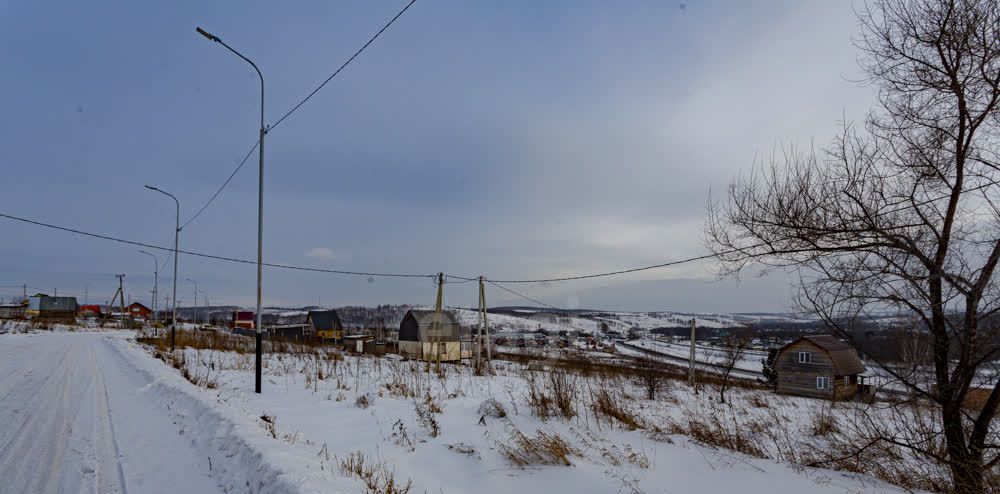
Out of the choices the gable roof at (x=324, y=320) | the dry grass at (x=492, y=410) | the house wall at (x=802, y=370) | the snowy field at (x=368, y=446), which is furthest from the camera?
the gable roof at (x=324, y=320)

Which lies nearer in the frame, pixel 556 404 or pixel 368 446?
pixel 368 446

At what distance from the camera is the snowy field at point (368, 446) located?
14.9 ft

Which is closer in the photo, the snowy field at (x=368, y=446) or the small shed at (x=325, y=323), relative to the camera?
the snowy field at (x=368, y=446)

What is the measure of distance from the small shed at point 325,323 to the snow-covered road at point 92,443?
50608 mm

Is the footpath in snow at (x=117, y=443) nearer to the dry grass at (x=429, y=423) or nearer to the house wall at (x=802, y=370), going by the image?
the dry grass at (x=429, y=423)

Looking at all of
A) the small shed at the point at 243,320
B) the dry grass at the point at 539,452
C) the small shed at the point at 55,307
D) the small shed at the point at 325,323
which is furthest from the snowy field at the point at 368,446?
the small shed at the point at 55,307

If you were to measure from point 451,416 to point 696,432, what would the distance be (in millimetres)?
3793

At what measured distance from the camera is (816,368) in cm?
3180

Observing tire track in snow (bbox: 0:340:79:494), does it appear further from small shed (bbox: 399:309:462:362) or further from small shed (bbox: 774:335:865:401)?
small shed (bbox: 774:335:865:401)

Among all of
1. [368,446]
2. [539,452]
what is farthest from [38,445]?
[539,452]

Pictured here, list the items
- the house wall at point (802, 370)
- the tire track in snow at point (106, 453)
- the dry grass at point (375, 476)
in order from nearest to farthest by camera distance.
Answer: the dry grass at point (375, 476), the tire track in snow at point (106, 453), the house wall at point (802, 370)

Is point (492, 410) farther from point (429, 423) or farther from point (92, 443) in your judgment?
point (92, 443)

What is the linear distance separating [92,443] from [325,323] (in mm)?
58839

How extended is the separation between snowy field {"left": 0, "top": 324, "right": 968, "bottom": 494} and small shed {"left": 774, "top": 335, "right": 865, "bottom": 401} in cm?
→ 2727
